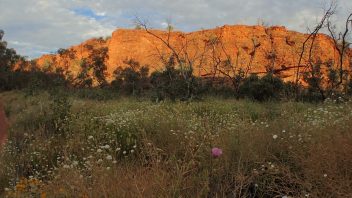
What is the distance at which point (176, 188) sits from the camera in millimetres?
3330

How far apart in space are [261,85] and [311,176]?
84.7ft

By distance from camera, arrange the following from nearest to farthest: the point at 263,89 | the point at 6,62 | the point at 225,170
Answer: the point at 225,170, the point at 263,89, the point at 6,62

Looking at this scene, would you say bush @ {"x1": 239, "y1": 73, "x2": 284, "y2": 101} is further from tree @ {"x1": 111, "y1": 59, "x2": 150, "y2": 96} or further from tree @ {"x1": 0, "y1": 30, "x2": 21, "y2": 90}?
tree @ {"x1": 0, "y1": 30, "x2": 21, "y2": 90}

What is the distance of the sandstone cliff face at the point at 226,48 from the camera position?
176 feet

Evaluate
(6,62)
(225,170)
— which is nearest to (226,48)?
(6,62)

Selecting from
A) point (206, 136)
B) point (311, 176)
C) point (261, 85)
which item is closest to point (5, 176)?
point (206, 136)

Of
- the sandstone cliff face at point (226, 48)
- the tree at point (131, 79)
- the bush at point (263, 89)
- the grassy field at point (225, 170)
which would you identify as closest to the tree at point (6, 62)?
the sandstone cliff face at point (226, 48)

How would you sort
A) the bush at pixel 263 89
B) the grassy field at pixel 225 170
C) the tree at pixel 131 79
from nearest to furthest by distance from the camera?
the grassy field at pixel 225 170 → the bush at pixel 263 89 → the tree at pixel 131 79

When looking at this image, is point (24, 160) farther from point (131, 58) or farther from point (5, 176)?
point (131, 58)

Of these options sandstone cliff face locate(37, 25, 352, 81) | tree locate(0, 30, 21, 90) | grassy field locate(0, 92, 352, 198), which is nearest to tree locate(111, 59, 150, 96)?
sandstone cliff face locate(37, 25, 352, 81)

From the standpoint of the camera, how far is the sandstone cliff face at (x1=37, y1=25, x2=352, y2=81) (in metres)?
53.7

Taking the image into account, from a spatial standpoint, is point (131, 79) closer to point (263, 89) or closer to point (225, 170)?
point (263, 89)

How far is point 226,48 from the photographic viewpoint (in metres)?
57.6

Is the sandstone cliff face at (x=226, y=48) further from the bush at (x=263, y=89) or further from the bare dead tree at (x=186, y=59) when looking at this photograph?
the bush at (x=263, y=89)
